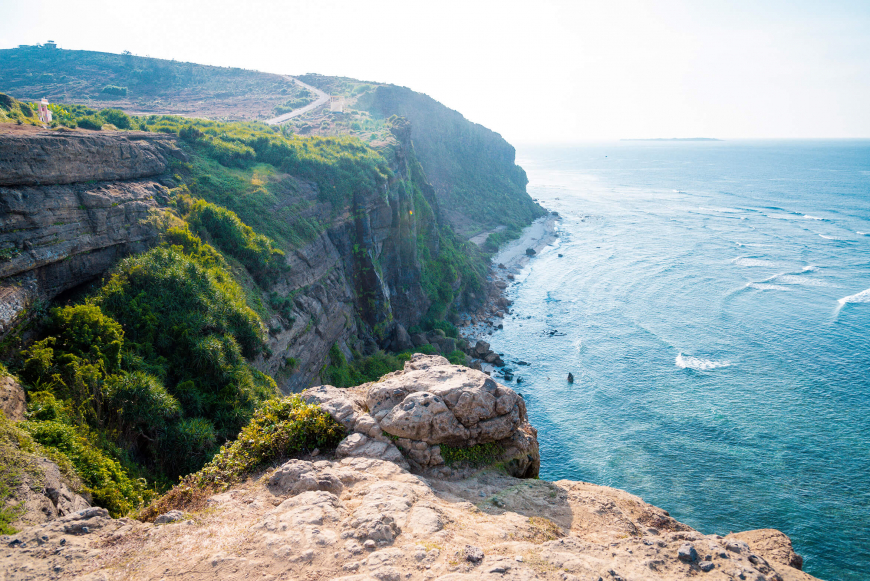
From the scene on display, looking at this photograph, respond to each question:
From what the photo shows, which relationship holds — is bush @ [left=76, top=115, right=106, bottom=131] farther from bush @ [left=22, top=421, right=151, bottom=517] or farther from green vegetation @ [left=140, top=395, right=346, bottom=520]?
green vegetation @ [left=140, top=395, right=346, bottom=520]

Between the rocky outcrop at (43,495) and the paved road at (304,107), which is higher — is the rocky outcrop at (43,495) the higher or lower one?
the lower one

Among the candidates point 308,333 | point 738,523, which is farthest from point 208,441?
point 738,523

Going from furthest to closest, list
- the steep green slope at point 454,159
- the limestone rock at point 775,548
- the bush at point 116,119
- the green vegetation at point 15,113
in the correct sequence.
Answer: the steep green slope at point 454,159 → the bush at point 116,119 → the green vegetation at point 15,113 → the limestone rock at point 775,548

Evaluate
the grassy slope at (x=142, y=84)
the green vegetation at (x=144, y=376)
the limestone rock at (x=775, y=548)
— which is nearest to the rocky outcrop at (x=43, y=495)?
the green vegetation at (x=144, y=376)

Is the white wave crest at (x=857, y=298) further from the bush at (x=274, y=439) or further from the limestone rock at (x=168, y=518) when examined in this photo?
the limestone rock at (x=168, y=518)

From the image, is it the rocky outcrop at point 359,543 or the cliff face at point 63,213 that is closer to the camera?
the rocky outcrop at point 359,543

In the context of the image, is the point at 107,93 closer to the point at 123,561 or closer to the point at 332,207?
the point at 332,207
